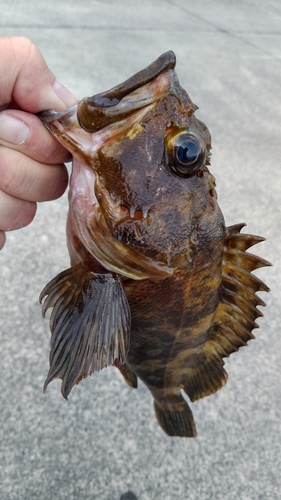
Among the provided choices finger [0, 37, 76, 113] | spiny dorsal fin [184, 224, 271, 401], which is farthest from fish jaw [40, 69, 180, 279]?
spiny dorsal fin [184, 224, 271, 401]

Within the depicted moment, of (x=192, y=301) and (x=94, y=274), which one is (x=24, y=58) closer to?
(x=94, y=274)

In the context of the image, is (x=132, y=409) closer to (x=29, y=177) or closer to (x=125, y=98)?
(x=29, y=177)

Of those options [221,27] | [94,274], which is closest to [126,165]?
[94,274]

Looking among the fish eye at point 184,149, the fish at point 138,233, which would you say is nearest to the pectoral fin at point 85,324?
the fish at point 138,233

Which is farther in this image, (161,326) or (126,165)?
(161,326)

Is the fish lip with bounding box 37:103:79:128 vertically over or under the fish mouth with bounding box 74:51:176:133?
under

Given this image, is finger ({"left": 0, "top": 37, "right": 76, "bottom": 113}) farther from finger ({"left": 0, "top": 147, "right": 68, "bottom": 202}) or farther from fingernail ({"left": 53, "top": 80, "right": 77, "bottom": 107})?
finger ({"left": 0, "top": 147, "right": 68, "bottom": 202})
